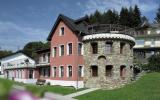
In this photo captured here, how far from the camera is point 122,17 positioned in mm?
103875

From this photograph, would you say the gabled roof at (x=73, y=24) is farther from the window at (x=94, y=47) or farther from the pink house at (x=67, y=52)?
the window at (x=94, y=47)

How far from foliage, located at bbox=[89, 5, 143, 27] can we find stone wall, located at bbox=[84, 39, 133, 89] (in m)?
58.9

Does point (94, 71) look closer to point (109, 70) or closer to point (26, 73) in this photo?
point (109, 70)

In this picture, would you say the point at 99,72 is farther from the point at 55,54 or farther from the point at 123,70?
the point at 55,54

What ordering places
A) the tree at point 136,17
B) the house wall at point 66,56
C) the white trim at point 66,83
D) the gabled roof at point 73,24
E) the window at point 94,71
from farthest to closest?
the tree at point 136,17
the gabled roof at point 73,24
the house wall at point 66,56
the white trim at point 66,83
the window at point 94,71

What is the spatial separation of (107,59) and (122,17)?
6645cm

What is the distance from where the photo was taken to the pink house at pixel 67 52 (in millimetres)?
41094

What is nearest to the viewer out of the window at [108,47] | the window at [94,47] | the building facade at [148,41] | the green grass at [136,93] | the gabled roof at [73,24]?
the green grass at [136,93]

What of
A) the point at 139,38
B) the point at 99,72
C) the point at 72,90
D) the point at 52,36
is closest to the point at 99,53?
the point at 99,72

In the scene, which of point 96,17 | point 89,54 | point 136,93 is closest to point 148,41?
point 89,54

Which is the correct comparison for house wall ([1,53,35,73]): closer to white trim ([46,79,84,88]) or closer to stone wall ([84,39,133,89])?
white trim ([46,79,84,88])

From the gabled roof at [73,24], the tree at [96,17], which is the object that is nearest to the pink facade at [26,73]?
the gabled roof at [73,24]

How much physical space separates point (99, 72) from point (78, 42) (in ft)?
16.4

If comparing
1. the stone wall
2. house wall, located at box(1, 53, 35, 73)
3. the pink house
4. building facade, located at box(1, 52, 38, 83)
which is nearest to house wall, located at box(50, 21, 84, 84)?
the pink house
